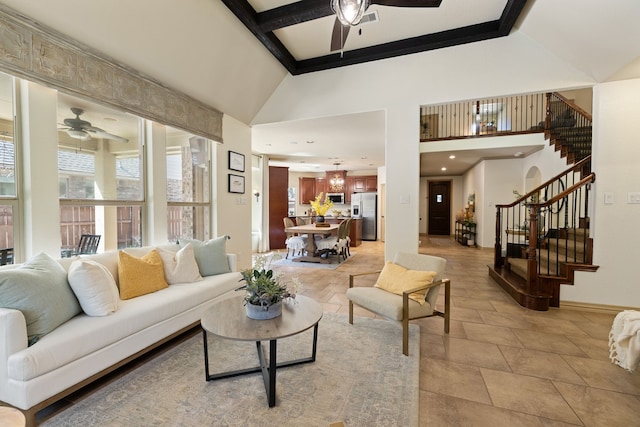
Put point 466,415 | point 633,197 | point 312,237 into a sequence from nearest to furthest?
point 466,415 → point 633,197 → point 312,237

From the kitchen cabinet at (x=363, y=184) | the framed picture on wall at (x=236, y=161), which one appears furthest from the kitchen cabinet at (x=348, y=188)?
the framed picture on wall at (x=236, y=161)

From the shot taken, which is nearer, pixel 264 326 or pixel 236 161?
pixel 264 326

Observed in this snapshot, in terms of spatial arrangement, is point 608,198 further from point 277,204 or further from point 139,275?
point 277,204

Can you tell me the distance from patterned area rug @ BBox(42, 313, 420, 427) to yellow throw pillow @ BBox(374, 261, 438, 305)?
467 millimetres

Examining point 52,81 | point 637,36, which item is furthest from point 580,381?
point 52,81

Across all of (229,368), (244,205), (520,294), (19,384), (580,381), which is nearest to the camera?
(19,384)

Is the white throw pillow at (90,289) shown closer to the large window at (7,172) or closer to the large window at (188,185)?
the large window at (7,172)

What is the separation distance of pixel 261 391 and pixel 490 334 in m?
2.22

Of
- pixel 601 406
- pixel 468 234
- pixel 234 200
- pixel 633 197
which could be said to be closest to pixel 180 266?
pixel 234 200

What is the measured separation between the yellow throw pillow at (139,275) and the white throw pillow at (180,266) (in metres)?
0.09

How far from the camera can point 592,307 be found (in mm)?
3258

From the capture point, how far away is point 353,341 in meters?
2.54

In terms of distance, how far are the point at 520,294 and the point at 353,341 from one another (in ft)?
7.75

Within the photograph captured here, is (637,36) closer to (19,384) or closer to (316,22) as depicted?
(316,22)
